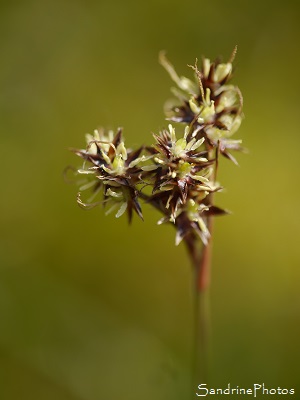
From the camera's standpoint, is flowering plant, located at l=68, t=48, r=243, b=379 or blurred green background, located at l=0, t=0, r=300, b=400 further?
blurred green background, located at l=0, t=0, r=300, b=400

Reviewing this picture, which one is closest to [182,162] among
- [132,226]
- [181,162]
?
[181,162]

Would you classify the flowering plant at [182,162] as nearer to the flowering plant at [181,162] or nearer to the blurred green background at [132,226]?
the flowering plant at [181,162]

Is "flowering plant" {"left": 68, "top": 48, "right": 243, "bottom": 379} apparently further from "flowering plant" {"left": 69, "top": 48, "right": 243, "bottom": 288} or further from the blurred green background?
the blurred green background

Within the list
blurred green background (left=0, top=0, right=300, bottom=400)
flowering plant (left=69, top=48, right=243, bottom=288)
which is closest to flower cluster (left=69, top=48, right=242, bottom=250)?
flowering plant (left=69, top=48, right=243, bottom=288)

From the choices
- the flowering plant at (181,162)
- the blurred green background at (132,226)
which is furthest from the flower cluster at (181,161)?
the blurred green background at (132,226)

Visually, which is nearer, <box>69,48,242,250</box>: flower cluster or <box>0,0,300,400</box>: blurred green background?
<box>69,48,242,250</box>: flower cluster

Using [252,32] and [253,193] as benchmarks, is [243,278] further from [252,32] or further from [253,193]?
[252,32]

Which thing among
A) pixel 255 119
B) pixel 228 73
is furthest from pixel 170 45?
pixel 228 73
